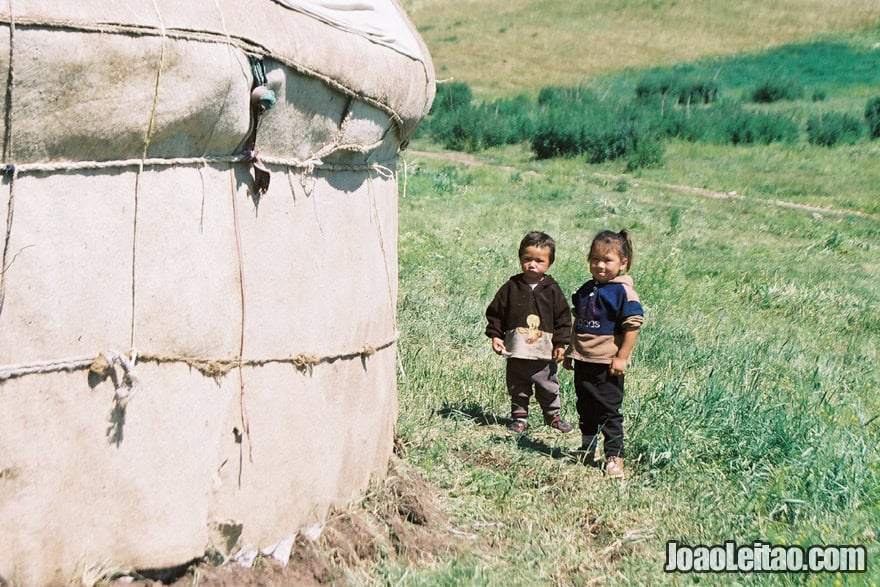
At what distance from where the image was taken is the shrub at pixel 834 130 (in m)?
21.8

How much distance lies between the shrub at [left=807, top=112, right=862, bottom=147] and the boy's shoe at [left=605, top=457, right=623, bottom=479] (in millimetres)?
18923

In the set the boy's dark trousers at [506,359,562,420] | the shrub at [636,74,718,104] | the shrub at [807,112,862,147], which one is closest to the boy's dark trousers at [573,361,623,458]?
the boy's dark trousers at [506,359,562,420]

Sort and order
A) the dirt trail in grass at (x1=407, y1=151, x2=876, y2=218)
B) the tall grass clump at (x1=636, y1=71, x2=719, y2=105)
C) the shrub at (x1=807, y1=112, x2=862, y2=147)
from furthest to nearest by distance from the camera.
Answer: the tall grass clump at (x1=636, y1=71, x2=719, y2=105) → the shrub at (x1=807, y1=112, x2=862, y2=147) → the dirt trail in grass at (x1=407, y1=151, x2=876, y2=218)

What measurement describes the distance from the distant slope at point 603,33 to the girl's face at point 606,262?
105 feet

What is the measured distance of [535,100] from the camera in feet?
106

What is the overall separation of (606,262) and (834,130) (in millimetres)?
19034

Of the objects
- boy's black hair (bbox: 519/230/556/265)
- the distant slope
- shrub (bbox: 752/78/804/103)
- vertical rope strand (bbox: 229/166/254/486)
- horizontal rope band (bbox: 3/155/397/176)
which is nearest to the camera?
horizontal rope band (bbox: 3/155/397/176)

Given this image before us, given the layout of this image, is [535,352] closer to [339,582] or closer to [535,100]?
[339,582]

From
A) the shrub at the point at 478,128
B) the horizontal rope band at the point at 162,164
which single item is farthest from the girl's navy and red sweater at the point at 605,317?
the shrub at the point at 478,128

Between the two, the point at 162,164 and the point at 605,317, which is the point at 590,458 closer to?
the point at 605,317

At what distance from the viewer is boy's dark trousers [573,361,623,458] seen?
4.49 metres

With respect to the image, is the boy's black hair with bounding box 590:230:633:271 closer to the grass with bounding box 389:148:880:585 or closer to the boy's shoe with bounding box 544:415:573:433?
the grass with bounding box 389:148:880:585

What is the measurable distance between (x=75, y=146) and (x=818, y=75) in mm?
34959

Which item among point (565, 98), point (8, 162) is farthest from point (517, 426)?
point (565, 98)
